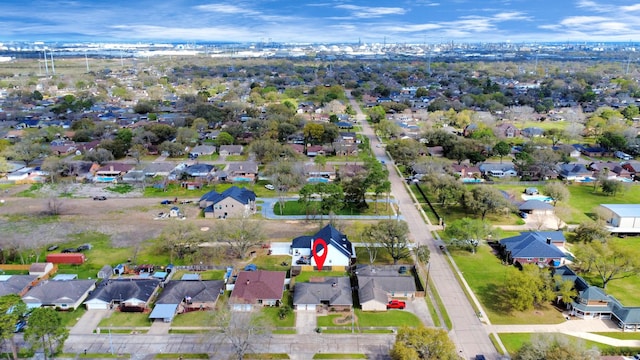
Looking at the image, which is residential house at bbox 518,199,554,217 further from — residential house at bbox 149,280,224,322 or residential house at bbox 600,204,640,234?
residential house at bbox 149,280,224,322

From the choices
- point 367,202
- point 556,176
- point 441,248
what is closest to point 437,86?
point 556,176

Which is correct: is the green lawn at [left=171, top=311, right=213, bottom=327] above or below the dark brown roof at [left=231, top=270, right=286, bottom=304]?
below

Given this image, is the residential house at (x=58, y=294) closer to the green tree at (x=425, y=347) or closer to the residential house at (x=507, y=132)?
the green tree at (x=425, y=347)

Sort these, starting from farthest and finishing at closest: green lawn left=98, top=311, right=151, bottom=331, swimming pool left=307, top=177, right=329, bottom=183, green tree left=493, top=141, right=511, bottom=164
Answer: green tree left=493, top=141, right=511, bottom=164, swimming pool left=307, top=177, right=329, bottom=183, green lawn left=98, top=311, right=151, bottom=331

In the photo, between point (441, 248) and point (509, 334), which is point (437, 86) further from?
point (509, 334)

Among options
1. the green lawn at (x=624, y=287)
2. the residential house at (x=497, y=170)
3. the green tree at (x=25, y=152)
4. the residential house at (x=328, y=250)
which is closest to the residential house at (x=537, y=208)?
the green lawn at (x=624, y=287)

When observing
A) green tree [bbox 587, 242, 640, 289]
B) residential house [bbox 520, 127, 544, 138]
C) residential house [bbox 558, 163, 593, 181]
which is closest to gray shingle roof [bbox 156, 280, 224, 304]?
green tree [bbox 587, 242, 640, 289]
